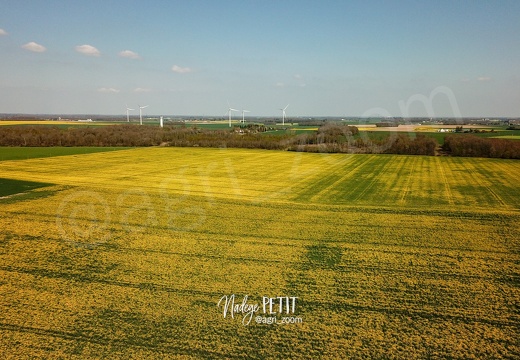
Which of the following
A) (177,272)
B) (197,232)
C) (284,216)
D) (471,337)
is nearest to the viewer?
(471,337)

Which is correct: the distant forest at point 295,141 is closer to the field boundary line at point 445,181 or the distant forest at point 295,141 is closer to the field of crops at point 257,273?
the field boundary line at point 445,181

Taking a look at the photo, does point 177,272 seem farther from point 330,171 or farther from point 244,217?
point 330,171

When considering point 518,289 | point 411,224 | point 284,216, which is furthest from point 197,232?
point 518,289

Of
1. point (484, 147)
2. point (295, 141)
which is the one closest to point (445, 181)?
point (484, 147)

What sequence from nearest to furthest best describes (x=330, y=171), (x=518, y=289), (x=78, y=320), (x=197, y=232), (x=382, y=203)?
(x=78, y=320) < (x=518, y=289) < (x=197, y=232) < (x=382, y=203) < (x=330, y=171)

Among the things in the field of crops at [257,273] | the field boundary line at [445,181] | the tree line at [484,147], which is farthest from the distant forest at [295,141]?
the field of crops at [257,273]

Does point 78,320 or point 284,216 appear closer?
point 78,320
